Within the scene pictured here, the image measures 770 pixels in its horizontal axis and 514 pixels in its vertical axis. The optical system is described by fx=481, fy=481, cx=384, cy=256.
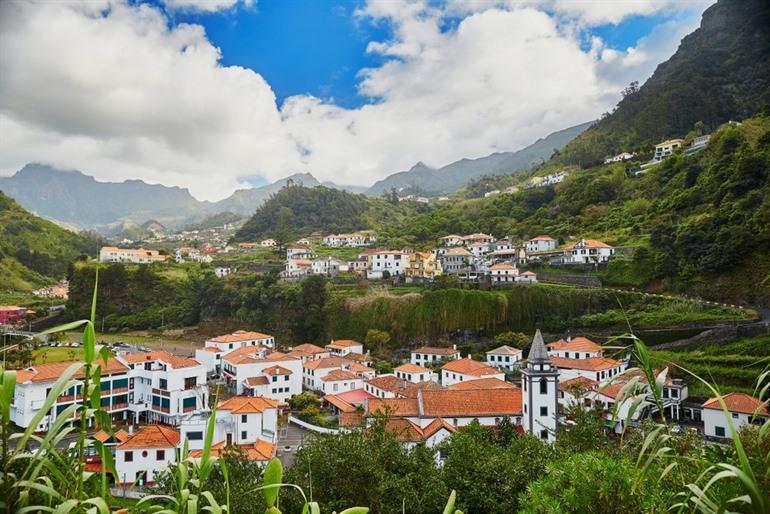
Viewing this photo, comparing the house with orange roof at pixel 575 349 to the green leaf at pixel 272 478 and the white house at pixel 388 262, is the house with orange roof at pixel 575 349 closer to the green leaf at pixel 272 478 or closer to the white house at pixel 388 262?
the white house at pixel 388 262

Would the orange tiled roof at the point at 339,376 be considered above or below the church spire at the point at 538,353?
below

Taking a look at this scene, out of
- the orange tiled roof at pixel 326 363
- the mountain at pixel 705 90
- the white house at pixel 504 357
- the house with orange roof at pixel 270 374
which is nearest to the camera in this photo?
the house with orange roof at pixel 270 374

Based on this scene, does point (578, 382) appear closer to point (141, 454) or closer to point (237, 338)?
point (141, 454)

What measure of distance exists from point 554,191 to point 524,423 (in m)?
39.5

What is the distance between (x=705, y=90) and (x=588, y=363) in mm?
50890

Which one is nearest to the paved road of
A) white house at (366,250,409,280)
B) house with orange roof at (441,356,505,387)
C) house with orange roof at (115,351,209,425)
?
house with orange roof at (115,351,209,425)

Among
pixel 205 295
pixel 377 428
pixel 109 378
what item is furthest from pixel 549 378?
pixel 205 295

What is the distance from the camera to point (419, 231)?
53.1 meters

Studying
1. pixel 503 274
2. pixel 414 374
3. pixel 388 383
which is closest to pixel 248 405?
pixel 388 383

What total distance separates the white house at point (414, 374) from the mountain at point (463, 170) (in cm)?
11842

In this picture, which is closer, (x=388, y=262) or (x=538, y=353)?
(x=538, y=353)

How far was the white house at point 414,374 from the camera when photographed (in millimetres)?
24344

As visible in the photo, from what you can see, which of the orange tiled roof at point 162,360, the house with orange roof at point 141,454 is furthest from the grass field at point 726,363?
the orange tiled roof at point 162,360

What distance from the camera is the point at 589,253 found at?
34.6 metres
